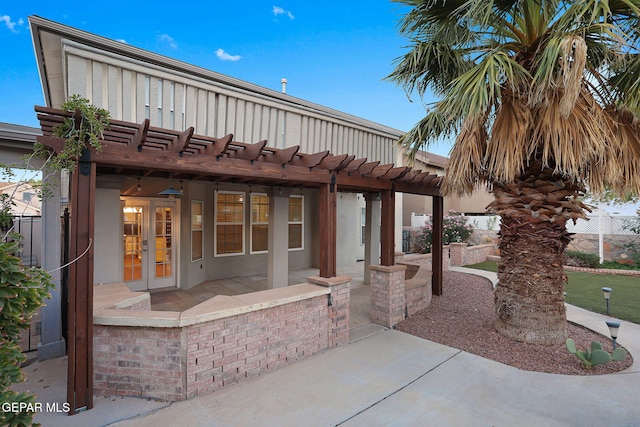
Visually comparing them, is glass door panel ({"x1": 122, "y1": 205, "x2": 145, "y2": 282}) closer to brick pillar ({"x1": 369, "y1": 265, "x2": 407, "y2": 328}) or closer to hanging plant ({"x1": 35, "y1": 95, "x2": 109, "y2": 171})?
hanging plant ({"x1": 35, "y1": 95, "x2": 109, "y2": 171})

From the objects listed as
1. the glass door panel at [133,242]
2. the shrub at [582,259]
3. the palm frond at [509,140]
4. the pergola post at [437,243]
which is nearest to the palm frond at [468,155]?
the palm frond at [509,140]

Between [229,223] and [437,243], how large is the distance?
5.96m

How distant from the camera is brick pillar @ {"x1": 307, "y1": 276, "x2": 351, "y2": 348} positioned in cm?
513

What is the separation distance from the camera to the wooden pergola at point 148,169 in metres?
3.31

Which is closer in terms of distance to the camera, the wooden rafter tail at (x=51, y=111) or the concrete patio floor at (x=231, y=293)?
the wooden rafter tail at (x=51, y=111)

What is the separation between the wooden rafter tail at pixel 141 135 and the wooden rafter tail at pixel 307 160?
82.4 inches

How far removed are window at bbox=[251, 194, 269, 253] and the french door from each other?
2.46 m

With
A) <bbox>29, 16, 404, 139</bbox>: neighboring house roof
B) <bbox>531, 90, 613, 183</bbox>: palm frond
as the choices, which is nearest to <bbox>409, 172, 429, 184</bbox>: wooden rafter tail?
<bbox>531, 90, 613, 183</bbox>: palm frond

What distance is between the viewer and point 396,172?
19.6ft

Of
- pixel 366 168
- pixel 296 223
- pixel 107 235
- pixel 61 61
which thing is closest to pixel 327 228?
pixel 366 168

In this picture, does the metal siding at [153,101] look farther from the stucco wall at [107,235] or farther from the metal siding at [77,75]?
the stucco wall at [107,235]

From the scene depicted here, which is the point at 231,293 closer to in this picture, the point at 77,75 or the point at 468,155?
the point at 77,75

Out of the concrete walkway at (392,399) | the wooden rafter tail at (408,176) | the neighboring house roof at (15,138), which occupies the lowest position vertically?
the concrete walkway at (392,399)

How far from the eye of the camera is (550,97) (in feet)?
15.2
